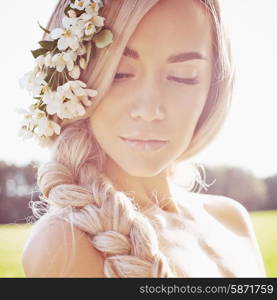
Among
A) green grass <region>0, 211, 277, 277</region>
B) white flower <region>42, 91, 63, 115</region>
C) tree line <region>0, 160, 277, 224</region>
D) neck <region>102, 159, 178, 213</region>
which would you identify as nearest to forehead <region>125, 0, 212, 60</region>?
white flower <region>42, 91, 63, 115</region>

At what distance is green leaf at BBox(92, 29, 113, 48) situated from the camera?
4.66ft

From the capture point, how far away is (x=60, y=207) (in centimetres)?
140

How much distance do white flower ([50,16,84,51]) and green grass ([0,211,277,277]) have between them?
1.71 ft

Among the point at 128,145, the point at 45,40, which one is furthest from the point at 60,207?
the point at 45,40

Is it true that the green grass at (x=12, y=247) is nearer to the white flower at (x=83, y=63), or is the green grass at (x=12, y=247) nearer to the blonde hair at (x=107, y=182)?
the blonde hair at (x=107, y=182)

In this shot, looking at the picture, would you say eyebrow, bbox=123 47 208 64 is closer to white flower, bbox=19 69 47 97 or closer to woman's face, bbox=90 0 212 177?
woman's face, bbox=90 0 212 177

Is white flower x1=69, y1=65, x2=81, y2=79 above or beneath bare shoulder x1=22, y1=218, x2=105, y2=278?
above

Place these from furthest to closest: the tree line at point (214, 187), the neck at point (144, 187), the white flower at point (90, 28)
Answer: the tree line at point (214, 187), the neck at point (144, 187), the white flower at point (90, 28)

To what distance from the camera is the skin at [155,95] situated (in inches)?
57.9

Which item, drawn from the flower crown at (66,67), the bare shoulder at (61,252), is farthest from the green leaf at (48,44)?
the bare shoulder at (61,252)

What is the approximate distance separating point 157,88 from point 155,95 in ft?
0.07
